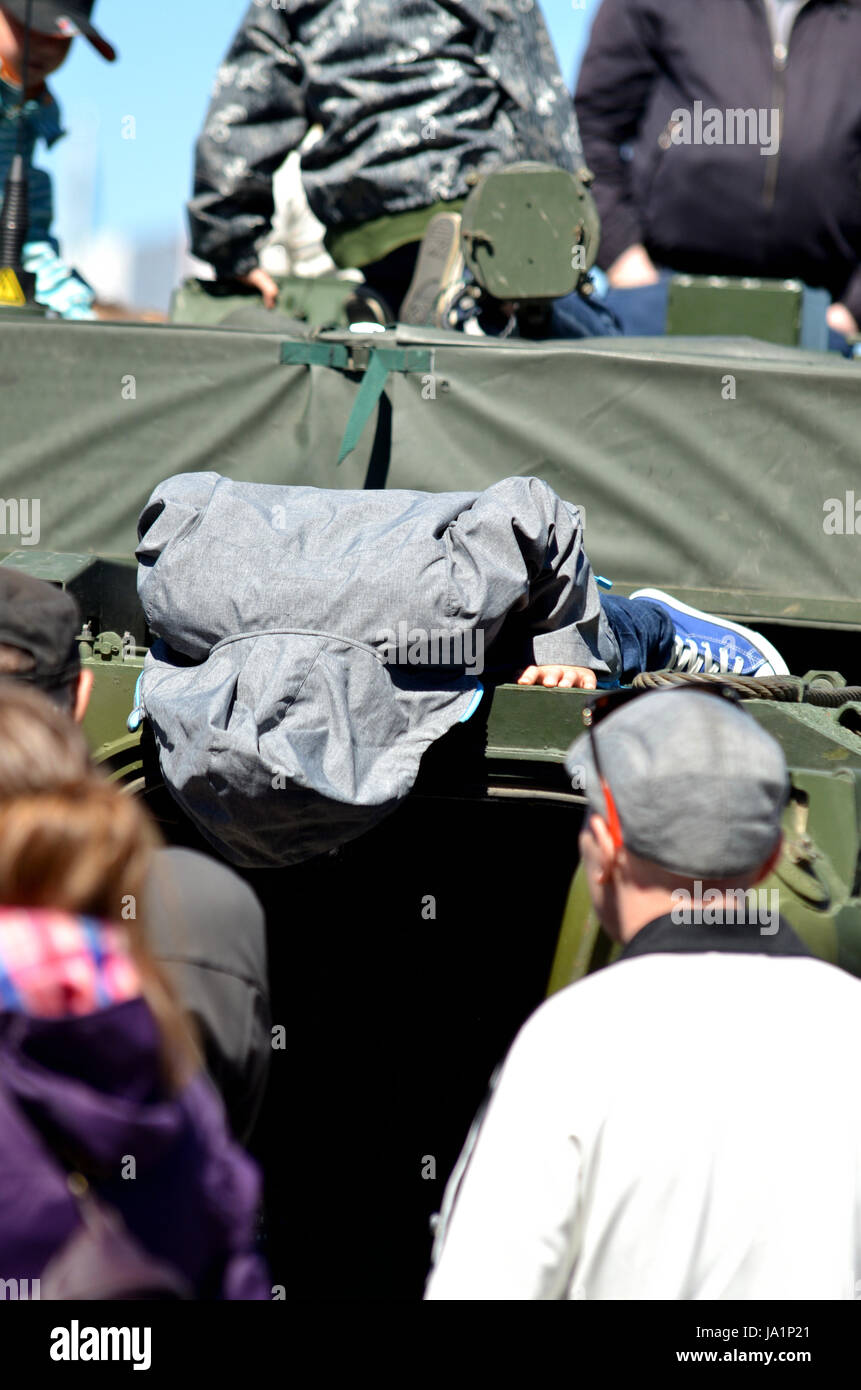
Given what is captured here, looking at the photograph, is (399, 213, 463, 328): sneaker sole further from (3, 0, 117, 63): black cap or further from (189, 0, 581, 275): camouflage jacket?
(3, 0, 117, 63): black cap

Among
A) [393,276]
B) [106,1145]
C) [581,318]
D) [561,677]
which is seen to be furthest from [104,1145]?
[393,276]

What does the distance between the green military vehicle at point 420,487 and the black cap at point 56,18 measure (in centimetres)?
103

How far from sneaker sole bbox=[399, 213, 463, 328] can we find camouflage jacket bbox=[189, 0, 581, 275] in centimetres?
29

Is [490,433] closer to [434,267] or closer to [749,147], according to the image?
[434,267]

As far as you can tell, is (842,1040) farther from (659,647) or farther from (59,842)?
(659,647)

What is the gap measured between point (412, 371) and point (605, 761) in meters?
2.34

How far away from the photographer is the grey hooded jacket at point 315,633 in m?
2.65

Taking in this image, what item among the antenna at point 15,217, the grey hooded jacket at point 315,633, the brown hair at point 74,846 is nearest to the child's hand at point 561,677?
the grey hooded jacket at point 315,633

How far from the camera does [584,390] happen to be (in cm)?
407

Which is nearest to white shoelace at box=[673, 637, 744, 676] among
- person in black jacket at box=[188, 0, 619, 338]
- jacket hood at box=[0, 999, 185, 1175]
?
person in black jacket at box=[188, 0, 619, 338]

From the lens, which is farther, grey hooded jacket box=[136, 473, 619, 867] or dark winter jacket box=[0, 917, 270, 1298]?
grey hooded jacket box=[136, 473, 619, 867]

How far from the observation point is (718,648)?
3.76 m

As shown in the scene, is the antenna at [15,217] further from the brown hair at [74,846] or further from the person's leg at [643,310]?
the brown hair at [74,846]

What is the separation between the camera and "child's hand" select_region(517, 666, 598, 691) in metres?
3.11
